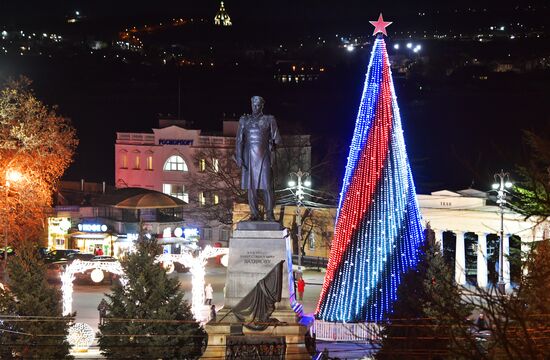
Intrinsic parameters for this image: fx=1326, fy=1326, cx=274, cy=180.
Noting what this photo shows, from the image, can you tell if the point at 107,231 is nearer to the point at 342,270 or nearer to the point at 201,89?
the point at 342,270

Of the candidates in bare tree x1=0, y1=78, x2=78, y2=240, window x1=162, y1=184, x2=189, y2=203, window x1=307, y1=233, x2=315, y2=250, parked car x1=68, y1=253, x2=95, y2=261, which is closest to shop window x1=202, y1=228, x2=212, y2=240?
window x1=162, y1=184, x2=189, y2=203

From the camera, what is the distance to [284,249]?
26578 millimetres

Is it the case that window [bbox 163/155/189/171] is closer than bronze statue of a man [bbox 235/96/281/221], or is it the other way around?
bronze statue of a man [bbox 235/96/281/221]

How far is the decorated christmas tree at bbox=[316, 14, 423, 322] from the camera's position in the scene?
36.4m

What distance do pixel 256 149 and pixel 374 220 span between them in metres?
10.6

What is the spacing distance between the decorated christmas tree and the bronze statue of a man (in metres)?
9.61

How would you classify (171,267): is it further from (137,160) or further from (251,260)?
(137,160)

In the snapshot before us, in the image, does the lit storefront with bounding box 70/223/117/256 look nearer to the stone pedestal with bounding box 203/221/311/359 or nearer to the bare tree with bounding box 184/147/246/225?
the bare tree with bounding box 184/147/246/225

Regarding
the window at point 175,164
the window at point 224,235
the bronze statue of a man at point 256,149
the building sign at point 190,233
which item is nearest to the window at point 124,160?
the window at point 175,164

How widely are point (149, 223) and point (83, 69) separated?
352ft

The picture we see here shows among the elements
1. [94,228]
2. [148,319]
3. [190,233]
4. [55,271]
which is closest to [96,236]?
[94,228]

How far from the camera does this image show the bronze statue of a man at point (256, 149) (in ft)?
88.6

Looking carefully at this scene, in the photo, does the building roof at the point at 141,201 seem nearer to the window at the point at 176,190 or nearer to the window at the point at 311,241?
the window at the point at 311,241

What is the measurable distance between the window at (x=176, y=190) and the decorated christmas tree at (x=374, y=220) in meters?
38.4
